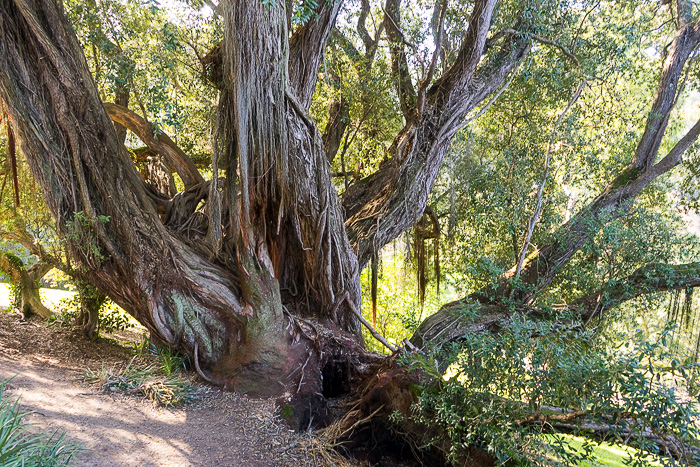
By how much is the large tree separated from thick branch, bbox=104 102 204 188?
3cm

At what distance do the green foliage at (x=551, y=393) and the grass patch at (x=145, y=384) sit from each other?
2233 mm

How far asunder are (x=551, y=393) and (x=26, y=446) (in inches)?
124

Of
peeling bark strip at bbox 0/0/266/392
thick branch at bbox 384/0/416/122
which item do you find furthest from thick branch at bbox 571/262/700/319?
peeling bark strip at bbox 0/0/266/392

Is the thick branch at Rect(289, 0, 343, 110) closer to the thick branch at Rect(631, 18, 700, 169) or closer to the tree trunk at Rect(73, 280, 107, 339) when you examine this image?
the tree trunk at Rect(73, 280, 107, 339)

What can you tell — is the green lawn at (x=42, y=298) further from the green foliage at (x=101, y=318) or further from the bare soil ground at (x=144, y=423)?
the bare soil ground at (x=144, y=423)

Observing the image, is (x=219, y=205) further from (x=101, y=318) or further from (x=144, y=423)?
(x=101, y=318)

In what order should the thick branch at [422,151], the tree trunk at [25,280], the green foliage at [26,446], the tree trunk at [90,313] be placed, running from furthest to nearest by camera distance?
the tree trunk at [25,280], the thick branch at [422,151], the tree trunk at [90,313], the green foliage at [26,446]

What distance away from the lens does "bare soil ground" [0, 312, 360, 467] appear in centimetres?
315

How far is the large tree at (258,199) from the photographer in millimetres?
4262

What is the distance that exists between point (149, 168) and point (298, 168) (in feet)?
11.2

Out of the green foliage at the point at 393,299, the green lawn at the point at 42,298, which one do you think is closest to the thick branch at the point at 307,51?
the green lawn at the point at 42,298

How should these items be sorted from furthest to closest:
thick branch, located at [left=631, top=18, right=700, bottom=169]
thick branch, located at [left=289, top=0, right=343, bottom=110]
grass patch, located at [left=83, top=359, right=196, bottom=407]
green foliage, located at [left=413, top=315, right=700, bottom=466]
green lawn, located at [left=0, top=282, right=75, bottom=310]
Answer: green lawn, located at [left=0, top=282, right=75, bottom=310] < thick branch, located at [left=631, top=18, right=700, bottom=169] < thick branch, located at [left=289, top=0, right=343, bottom=110] < grass patch, located at [left=83, top=359, right=196, bottom=407] < green foliage, located at [left=413, top=315, right=700, bottom=466]

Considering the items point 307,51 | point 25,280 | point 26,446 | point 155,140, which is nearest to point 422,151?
point 307,51

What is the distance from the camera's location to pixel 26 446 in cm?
256
